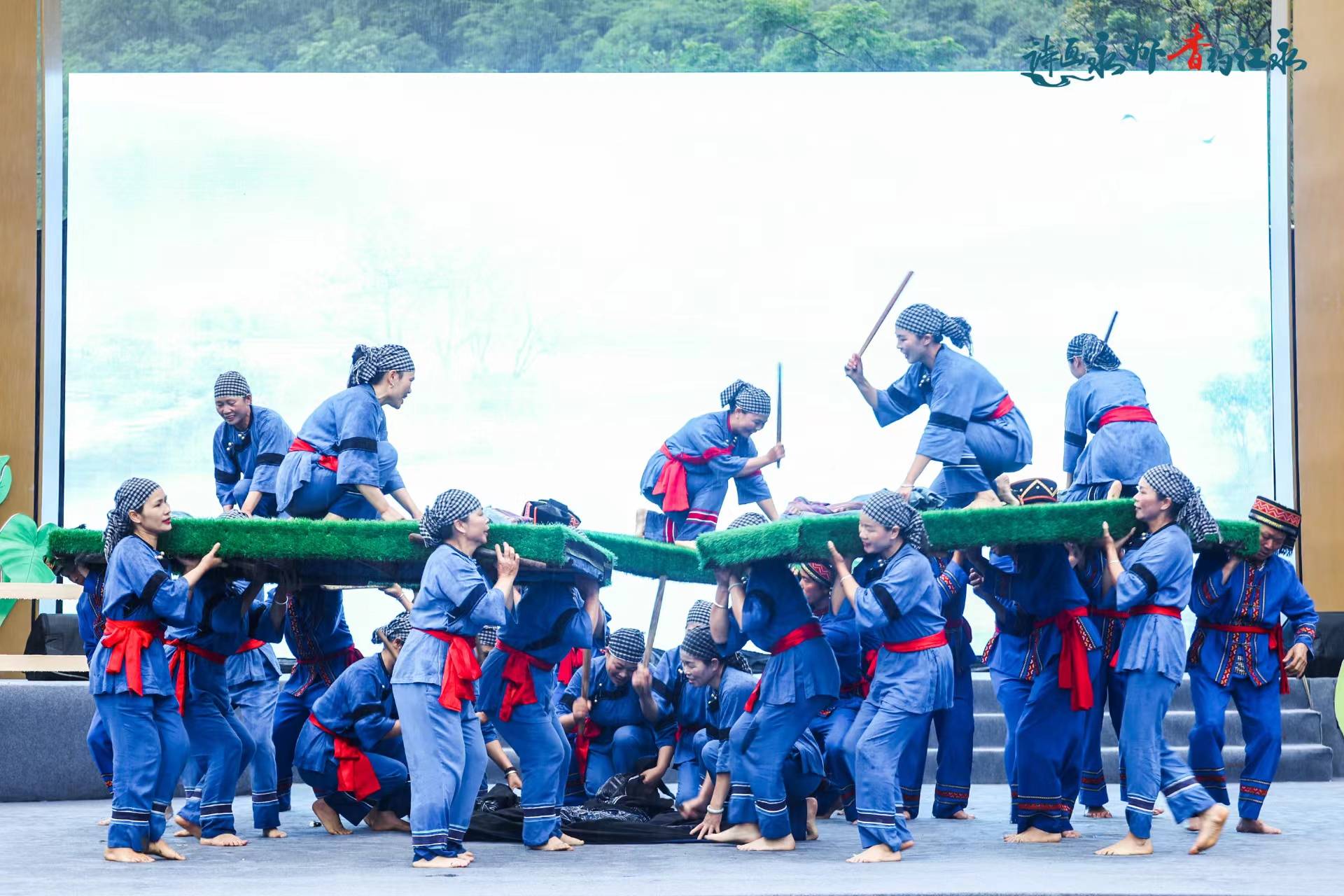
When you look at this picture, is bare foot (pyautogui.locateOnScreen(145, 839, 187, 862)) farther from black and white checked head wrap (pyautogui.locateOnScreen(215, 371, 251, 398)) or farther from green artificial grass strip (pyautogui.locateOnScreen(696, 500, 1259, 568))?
green artificial grass strip (pyautogui.locateOnScreen(696, 500, 1259, 568))

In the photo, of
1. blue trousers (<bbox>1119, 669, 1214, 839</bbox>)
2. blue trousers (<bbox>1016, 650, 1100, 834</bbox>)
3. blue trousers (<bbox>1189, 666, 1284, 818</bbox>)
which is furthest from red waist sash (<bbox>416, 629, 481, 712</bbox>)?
blue trousers (<bbox>1189, 666, 1284, 818</bbox>)

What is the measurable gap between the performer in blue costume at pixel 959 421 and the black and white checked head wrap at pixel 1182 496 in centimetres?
95

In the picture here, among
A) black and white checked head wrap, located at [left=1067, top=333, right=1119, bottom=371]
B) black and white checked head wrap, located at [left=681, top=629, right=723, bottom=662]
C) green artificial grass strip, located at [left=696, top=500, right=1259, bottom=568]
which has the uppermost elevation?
black and white checked head wrap, located at [left=1067, top=333, right=1119, bottom=371]

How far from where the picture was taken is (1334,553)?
10.3 metres

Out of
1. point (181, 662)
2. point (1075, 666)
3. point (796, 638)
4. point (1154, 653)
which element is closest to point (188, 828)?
point (181, 662)

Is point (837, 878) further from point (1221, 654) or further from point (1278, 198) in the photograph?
point (1278, 198)

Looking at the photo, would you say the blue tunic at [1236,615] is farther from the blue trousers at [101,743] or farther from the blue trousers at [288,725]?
the blue trousers at [101,743]

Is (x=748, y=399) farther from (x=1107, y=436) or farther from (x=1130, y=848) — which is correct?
(x=1130, y=848)

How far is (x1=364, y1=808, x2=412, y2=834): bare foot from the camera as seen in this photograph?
660 centimetres

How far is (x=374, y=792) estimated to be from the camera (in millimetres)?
6430

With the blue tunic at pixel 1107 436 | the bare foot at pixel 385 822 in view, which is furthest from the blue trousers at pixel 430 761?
the blue tunic at pixel 1107 436

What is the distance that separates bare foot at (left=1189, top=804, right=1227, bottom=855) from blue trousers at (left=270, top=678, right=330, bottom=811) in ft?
11.7

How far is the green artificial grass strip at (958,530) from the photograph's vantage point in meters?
5.57

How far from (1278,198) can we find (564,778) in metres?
7.11
